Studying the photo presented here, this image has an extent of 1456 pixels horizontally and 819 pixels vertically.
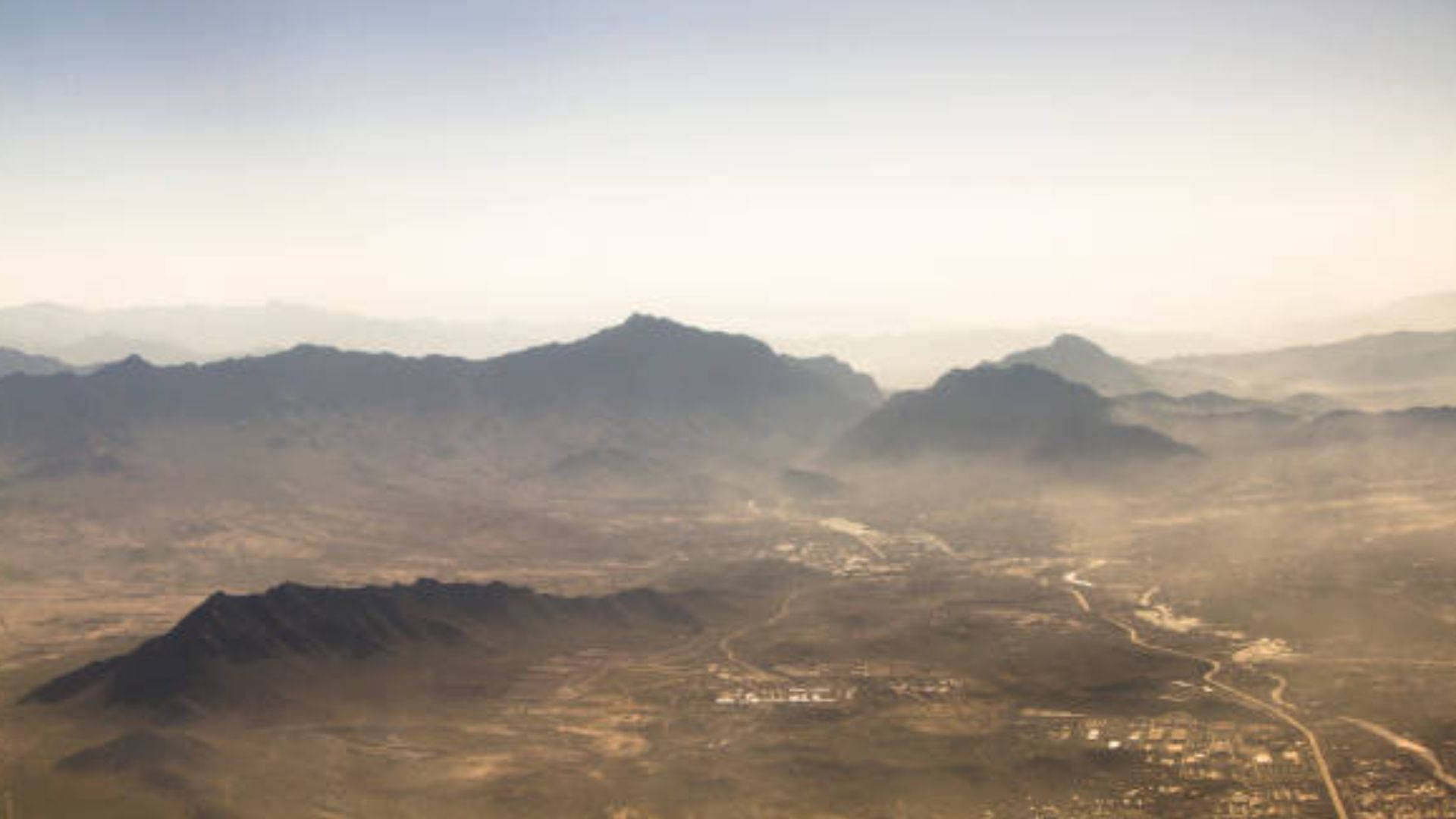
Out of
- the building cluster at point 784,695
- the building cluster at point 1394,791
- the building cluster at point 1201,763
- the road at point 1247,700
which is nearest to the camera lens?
the building cluster at point 1394,791

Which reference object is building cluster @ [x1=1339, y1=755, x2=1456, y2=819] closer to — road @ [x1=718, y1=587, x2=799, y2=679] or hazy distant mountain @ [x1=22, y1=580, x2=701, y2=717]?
road @ [x1=718, y1=587, x2=799, y2=679]

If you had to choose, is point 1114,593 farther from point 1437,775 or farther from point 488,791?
point 488,791

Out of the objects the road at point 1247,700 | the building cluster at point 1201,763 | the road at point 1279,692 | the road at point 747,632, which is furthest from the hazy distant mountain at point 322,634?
the road at point 1279,692

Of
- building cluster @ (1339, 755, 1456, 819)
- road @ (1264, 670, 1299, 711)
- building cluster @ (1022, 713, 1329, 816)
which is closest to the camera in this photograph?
building cluster @ (1339, 755, 1456, 819)

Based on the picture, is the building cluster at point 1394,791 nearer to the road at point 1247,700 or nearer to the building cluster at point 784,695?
the road at point 1247,700

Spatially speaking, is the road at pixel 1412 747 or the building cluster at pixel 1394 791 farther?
the road at pixel 1412 747

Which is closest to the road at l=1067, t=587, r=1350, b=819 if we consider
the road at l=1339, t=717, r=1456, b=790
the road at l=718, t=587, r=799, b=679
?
the road at l=1339, t=717, r=1456, b=790
